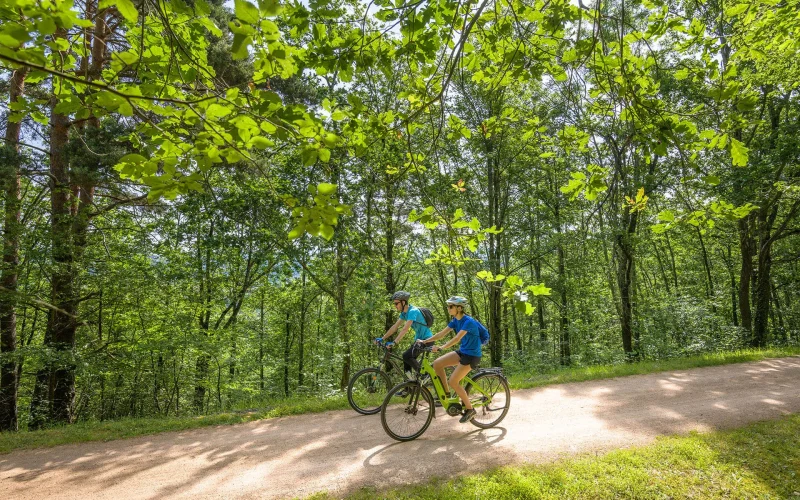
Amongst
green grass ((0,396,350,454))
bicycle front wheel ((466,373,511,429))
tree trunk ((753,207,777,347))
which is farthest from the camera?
tree trunk ((753,207,777,347))

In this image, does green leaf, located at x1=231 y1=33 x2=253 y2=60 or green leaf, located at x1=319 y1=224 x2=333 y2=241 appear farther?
green leaf, located at x1=319 y1=224 x2=333 y2=241

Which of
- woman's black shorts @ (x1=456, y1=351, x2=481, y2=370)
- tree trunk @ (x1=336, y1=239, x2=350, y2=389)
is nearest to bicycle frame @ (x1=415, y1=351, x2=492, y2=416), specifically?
woman's black shorts @ (x1=456, y1=351, x2=481, y2=370)

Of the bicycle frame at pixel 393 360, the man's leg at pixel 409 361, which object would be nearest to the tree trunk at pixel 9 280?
the bicycle frame at pixel 393 360

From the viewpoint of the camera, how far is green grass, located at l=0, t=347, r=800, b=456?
19.7 feet

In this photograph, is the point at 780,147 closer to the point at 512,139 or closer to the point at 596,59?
the point at 512,139

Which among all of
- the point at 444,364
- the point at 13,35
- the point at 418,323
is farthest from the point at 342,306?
the point at 13,35

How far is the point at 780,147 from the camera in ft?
36.5

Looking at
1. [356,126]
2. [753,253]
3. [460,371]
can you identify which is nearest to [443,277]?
[753,253]

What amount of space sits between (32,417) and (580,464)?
10801mm

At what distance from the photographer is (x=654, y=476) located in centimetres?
412

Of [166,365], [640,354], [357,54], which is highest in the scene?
[357,54]

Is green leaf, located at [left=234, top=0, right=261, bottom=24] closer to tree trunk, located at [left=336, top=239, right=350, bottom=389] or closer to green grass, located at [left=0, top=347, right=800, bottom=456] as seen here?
green grass, located at [left=0, top=347, right=800, bottom=456]

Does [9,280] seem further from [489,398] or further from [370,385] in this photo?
[489,398]

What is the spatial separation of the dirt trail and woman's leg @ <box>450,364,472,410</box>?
A: 0.48m
